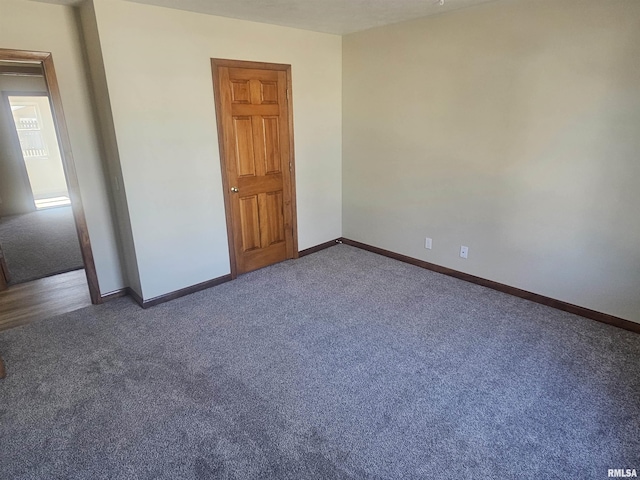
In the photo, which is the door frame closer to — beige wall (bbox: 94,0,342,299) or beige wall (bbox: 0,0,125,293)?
beige wall (bbox: 0,0,125,293)

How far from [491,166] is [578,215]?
80 centimetres

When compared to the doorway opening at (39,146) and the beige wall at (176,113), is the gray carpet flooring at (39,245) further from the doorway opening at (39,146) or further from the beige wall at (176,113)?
the doorway opening at (39,146)

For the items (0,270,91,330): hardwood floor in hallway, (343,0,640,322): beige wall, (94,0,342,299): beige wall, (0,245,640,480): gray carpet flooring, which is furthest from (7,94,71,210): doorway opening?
(343,0,640,322): beige wall

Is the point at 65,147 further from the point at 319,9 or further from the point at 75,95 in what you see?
the point at 319,9

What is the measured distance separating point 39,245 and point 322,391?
491 centimetres

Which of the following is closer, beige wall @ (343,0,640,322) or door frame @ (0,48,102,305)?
beige wall @ (343,0,640,322)

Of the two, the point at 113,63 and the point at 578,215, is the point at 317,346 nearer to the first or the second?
the point at 578,215

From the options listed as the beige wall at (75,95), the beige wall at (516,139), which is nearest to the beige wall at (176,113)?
the beige wall at (75,95)

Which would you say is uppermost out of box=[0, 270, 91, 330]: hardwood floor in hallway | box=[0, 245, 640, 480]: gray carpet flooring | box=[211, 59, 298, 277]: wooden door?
box=[211, 59, 298, 277]: wooden door

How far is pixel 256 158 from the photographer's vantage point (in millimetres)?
3854

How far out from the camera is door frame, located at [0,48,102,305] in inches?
109

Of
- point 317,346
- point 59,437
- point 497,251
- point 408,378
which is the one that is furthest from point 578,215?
point 59,437

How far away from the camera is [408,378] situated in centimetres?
236

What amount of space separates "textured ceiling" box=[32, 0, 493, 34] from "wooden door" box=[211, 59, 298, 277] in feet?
1.40
